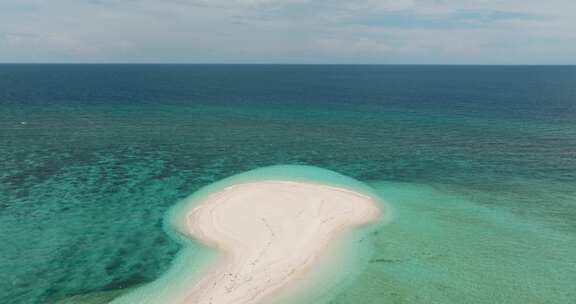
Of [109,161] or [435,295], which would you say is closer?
[435,295]

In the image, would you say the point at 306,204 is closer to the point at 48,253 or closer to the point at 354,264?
the point at 354,264

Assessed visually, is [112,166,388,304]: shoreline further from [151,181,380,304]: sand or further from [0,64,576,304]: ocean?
[0,64,576,304]: ocean

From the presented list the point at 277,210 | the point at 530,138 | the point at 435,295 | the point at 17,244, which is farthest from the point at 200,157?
the point at 530,138

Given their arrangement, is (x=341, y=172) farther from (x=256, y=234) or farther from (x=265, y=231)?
(x=256, y=234)

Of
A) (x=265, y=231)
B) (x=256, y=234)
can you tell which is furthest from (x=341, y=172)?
(x=256, y=234)

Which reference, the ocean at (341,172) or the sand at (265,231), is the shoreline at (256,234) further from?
the ocean at (341,172)

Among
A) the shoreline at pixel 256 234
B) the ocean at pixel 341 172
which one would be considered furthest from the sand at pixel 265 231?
the ocean at pixel 341 172

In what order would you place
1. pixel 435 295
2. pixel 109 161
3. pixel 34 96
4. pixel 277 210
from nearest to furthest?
pixel 435 295, pixel 277 210, pixel 109 161, pixel 34 96

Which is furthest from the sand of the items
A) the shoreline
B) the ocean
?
the ocean
